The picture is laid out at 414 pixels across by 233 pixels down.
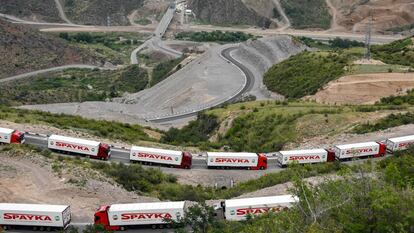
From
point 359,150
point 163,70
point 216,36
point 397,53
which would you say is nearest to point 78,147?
point 359,150

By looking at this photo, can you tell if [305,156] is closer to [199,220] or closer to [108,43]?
[199,220]

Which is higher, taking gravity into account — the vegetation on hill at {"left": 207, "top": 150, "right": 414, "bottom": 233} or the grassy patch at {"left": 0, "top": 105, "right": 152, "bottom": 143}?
the vegetation on hill at {"left": 207, "top": 150, "right": 414, "bottom": 233}

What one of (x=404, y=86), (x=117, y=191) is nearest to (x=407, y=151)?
(x=117, y=191)

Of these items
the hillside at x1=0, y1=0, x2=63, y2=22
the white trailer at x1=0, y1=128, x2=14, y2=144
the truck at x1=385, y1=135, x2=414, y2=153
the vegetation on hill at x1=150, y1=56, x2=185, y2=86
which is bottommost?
the vegetation on hill at x1=150, y1=56, x2=185, y2=86

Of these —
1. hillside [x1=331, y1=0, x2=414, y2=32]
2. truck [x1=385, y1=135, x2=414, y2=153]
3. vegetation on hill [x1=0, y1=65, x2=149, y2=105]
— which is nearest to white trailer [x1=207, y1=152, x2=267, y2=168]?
truck [x1=385, y1=135, x2=414, y2=153]

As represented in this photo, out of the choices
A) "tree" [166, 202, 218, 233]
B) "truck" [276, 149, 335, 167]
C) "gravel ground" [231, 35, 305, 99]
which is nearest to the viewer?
"tree" [166, 202, 218, 233]

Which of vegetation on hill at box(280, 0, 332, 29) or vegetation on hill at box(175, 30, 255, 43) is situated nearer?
vegetation on hill at box(175, 30, 255, 43)

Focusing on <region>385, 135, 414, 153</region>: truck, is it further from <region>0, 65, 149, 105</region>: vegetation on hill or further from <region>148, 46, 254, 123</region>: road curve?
<region>0, 65, 149, 105</region>: vegetation on hill

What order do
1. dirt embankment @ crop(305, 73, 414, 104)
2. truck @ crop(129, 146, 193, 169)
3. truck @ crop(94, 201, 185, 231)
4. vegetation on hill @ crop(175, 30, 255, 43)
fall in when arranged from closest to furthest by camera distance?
1. truck @ crop(94, 201, 185, 231)
2. truck @ crop(129, 146, 193, 169)
3. dirt embankment @ crop(305, 73, 414, 104)
4. vegetation on hill @ crop(175, 30, 255, 43)
